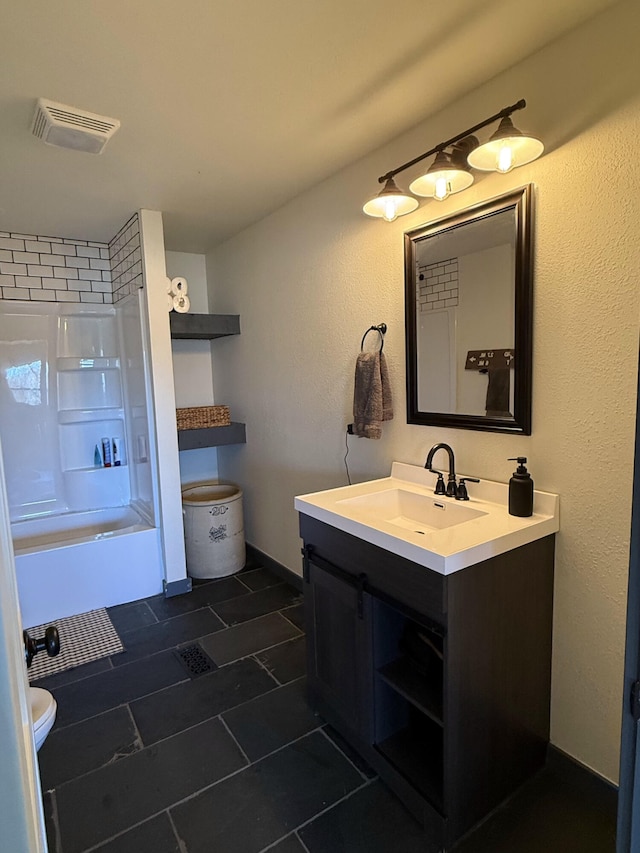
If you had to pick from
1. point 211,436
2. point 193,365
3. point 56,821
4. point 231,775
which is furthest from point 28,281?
point 231,775

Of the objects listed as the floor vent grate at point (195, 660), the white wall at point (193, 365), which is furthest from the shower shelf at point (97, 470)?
the floor vent grate at point (195, 660)

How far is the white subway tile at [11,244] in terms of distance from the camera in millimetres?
3154

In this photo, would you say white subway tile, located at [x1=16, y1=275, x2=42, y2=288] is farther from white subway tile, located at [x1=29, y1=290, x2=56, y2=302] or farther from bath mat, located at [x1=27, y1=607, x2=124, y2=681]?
bath mat, located at [x1=27, y1=607, x2=124, y2=681]

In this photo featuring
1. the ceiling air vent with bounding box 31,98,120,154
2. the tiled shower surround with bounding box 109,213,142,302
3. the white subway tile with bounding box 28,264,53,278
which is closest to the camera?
the ceiling air vent with bounding box 31,98,120,154

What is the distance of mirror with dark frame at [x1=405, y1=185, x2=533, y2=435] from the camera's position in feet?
5.39

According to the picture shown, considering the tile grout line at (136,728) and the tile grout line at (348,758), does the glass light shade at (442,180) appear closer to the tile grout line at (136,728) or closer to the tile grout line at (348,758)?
the tile grout line at (348,758)

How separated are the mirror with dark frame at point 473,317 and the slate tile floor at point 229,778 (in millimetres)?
1273

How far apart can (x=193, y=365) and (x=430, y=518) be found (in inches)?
102

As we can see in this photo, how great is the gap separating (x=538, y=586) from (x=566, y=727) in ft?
1.73

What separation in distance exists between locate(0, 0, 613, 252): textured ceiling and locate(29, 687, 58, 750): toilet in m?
1.92

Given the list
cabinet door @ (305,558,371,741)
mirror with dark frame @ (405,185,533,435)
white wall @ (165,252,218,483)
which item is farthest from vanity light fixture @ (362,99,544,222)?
white wall @ (165,252,218,483)

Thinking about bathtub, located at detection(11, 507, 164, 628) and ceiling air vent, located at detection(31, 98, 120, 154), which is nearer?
ceiling air vent, located at detection(31, 98, 120, 154)

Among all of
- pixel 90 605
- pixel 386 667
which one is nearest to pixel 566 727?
pixel 386 667

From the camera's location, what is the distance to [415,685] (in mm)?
1574
